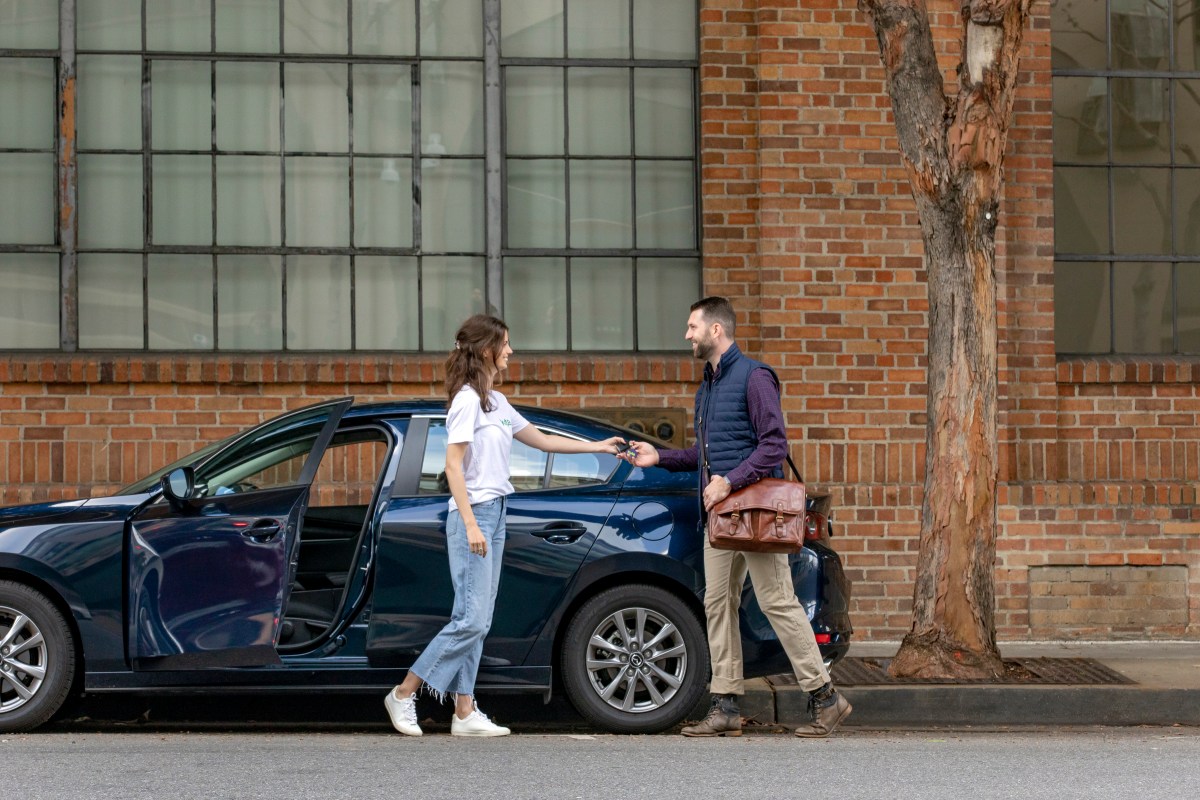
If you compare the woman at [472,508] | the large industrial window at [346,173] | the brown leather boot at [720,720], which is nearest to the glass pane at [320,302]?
the large industrial window at [346,173]

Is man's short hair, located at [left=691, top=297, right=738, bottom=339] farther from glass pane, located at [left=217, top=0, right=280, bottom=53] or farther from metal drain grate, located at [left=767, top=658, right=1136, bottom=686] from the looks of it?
glass pane, located at [left=217, top=0, right=280, bottom=53]

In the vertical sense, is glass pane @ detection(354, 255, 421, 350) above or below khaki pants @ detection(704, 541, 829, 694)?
above

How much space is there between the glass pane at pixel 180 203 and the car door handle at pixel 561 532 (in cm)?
454

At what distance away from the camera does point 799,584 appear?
728 centimetres

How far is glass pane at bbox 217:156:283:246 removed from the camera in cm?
1069

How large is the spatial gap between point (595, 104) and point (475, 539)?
4.91m

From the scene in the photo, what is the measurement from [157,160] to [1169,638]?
7424 millimetres

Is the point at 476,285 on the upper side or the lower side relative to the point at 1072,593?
upper

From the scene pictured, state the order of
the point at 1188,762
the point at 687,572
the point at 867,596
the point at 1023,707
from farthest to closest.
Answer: the point at 867,596 < the point at 1023,707 < the point at 687,572 < the point at 1188,762

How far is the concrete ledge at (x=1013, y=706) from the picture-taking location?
7789 millimetres

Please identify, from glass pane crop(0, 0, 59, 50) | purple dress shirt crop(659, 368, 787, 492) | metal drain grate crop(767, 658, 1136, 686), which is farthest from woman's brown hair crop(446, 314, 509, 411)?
glass pane crop(0, 0, 59, 50)

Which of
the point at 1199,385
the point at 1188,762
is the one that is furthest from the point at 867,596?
the point at 1188,762

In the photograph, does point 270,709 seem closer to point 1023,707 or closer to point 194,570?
point 194,570

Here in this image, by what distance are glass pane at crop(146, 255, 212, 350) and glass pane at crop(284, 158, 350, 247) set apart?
2.23ft
